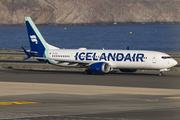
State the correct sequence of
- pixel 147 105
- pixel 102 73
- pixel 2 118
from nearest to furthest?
pixel 2 118 → pixel 147 105 → pixel 102 73

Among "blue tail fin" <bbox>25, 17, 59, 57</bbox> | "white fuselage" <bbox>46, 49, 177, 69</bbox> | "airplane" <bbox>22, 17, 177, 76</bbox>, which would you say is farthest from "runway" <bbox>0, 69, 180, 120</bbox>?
"blue tail fin" <bbox>25, 17, 59, 57</bbox>

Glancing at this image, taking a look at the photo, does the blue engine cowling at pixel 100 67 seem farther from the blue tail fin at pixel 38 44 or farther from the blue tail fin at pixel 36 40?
the blue tail fin at pixel 36 40

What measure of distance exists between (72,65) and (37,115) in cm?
3526

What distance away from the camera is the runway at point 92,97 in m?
A: 24.2

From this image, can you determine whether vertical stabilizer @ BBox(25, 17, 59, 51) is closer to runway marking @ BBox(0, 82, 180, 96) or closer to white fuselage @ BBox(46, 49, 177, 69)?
white fuselage @ BBox(46, 49, 177, 69)

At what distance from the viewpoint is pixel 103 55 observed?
5703 cm

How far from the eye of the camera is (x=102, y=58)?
187ft

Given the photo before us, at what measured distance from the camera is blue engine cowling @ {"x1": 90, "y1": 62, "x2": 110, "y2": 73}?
55312 mm

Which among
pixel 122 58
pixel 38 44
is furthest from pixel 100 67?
pixel 38 44

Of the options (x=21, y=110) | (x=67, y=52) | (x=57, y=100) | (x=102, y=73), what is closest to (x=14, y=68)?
(x=67, y=52)

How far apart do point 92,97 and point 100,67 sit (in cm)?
2193

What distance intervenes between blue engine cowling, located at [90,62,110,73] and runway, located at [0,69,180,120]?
1824mm

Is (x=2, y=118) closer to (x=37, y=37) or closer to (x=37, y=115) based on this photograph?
(x=37, y=115)

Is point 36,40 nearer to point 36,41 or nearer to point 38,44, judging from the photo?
point 36,41
